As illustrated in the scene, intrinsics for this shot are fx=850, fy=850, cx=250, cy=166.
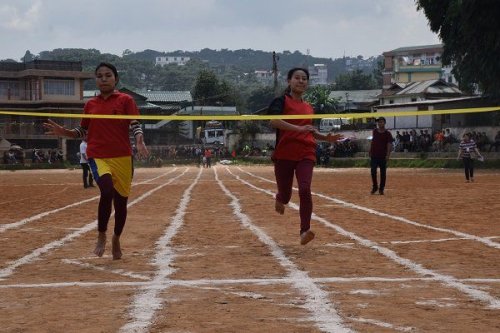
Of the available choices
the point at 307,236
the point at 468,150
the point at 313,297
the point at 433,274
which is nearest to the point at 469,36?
the point at 468,150

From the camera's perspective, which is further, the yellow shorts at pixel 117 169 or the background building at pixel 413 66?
the background building at pixel 413 66

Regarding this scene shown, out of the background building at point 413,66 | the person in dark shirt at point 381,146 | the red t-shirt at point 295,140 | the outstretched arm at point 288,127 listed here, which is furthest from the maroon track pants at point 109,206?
the background building at point 413,66

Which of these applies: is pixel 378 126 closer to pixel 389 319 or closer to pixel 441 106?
pixel 389 319

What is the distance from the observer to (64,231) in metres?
11.5

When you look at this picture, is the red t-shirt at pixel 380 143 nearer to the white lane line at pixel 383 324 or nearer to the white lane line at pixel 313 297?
the white lane line at pixel 313 297

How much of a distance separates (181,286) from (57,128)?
3172 millimetres

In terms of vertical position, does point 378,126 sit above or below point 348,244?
above

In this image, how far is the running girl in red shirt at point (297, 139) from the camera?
9.34 m

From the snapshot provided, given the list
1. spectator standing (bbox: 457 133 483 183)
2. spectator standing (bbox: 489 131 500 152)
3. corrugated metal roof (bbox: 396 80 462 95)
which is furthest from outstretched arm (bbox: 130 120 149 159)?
corrugated metal roof (bbox: 396 80 462 95)

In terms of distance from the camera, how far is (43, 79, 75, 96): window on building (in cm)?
8219

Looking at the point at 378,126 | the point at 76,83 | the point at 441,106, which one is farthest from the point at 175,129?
the point at 378,126

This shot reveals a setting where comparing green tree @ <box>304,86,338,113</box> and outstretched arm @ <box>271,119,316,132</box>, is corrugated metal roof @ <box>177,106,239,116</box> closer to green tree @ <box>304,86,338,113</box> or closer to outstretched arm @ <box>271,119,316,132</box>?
green tree @ <box>304,86,338,113</box>

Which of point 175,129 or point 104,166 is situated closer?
point 104,166

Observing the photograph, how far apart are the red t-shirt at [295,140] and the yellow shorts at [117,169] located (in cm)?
190
